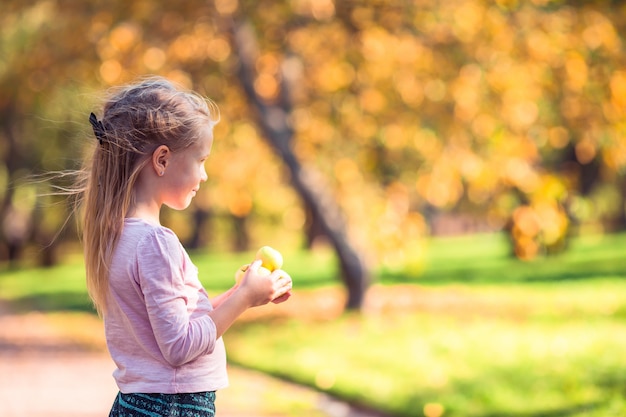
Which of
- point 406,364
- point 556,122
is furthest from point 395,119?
point 406,364

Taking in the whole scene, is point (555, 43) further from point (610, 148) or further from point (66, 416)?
point (66, 416)

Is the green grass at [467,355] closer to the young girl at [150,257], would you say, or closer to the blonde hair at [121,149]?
the young girl at [150,257]

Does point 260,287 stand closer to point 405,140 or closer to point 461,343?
point 461,343

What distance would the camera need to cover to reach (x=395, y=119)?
1130 centimetres

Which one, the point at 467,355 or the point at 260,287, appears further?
the point at 467,355

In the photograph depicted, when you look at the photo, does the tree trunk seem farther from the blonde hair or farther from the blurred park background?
the blonde hair

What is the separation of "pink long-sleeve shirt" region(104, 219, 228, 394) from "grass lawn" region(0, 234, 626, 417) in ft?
13.5

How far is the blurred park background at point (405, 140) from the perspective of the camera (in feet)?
26.6

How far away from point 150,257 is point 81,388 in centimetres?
587

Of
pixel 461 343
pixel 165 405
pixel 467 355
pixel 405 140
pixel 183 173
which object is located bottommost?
pixel 165 405

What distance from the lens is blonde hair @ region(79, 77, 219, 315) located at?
2.62m

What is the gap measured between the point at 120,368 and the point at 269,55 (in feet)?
32.4

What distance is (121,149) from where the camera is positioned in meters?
2.65

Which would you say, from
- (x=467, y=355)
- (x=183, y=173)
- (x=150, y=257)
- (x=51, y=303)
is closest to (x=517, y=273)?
(x=51, y=303)
